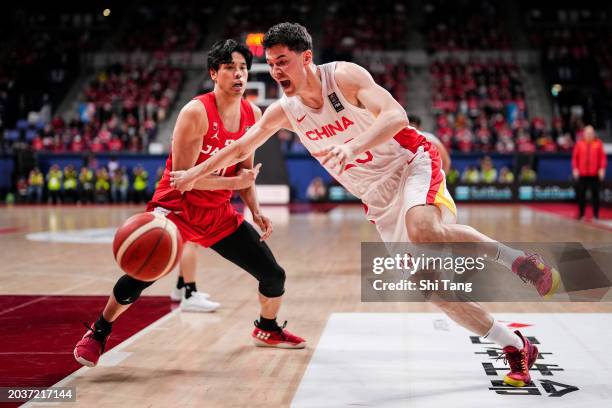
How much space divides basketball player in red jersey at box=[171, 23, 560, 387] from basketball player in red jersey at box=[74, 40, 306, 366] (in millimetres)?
454

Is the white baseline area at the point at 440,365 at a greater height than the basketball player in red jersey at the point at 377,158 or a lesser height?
lesser

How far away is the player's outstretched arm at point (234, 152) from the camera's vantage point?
400 cm

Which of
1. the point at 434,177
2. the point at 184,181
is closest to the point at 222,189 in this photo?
the point at 184,181

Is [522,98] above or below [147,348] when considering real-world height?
above

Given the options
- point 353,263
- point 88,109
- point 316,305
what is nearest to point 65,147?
point 88,109

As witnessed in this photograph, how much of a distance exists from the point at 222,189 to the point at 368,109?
1190mm

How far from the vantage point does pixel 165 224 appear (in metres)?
3.91

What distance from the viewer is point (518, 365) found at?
3.70m

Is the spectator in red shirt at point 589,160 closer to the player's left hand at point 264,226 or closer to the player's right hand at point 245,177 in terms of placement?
the player's left hand at point 264,226

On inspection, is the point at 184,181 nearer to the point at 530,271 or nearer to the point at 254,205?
the point at 254,205

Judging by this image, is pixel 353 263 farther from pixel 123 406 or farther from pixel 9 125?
pixel 9 125

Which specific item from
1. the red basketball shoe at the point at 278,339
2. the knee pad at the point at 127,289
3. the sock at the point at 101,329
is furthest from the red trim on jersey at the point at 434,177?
the sock at the point at 101,329

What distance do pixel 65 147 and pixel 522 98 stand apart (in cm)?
1545

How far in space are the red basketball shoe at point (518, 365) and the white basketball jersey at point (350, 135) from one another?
1.10 metres
